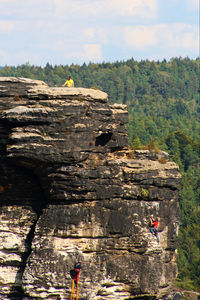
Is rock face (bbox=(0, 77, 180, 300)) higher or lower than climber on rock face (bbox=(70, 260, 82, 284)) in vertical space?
higher

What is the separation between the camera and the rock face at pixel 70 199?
97.4 feet

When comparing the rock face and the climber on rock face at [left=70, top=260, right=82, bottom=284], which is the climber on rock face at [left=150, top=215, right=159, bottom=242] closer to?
the rock face

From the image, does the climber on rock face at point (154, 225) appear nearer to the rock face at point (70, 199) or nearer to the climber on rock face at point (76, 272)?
the rock face at point (70, 199)

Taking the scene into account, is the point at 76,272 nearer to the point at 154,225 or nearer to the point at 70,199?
the point at 70,199

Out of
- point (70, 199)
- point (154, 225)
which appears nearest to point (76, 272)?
point (70, 199)

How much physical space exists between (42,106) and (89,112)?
2.32 meters

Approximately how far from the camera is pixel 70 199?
3067 cm

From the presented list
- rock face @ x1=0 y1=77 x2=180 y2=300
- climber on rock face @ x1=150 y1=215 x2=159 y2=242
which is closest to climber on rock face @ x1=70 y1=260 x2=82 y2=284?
rock face @ x1=0 y1=77 x2=180 y2=300

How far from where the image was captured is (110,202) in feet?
102

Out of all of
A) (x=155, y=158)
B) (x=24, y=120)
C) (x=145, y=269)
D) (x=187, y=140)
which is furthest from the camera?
(x=187, y=140)

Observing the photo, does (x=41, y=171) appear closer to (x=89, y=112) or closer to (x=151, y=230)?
(x=89, y=112)

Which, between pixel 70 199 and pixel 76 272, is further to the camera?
pixel 70 199

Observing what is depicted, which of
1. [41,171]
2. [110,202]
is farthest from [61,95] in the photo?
[110,202]

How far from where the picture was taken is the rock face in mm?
29688
